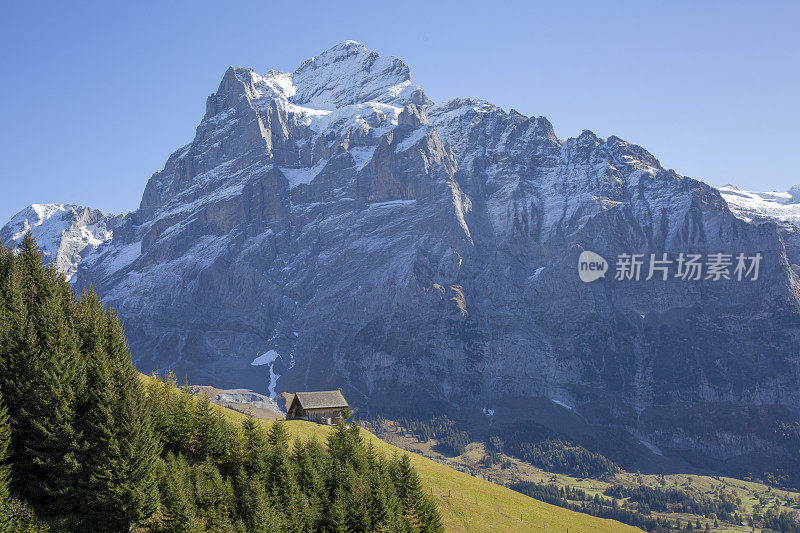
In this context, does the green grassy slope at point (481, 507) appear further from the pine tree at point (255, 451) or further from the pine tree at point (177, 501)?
the pine tree at point (177, 501)

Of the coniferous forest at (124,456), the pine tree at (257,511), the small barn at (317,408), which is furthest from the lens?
the small barn at (317,408)

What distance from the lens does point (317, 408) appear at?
110m

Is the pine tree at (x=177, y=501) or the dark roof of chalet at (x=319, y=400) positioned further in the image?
the dark roof of chalet at (x=319, y=400)

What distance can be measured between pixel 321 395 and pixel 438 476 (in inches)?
1238

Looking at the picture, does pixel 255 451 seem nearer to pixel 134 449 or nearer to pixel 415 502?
pixel 134 449

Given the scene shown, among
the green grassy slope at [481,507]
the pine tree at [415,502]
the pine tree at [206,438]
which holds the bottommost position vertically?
the green grassy slope at [481,507]

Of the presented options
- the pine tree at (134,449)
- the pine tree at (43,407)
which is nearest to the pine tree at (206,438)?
the pine tree at (134,449)

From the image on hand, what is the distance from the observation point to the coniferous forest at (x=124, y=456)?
50.8m

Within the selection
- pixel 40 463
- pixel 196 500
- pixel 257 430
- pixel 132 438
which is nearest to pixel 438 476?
pixel 257 430

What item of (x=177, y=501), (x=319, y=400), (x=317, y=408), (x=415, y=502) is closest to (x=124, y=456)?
(x=177, y=501)

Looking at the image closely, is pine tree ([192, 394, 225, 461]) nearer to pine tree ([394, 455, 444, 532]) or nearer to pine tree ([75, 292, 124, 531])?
pine tree ([75, 292, 124, 531])

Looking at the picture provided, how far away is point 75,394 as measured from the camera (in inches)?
2137

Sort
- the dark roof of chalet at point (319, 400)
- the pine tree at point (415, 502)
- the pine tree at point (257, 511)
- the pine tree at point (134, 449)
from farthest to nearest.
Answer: the dark roof of chalet at point (319, 400)
the pine tree at point (415, 502)
the pine tree at point (257, 511)
the pine tree at point (134, 449)

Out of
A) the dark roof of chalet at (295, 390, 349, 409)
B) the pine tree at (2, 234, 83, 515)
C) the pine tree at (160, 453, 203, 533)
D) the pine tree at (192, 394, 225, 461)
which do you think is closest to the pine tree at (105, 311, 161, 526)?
the pine tree at (160, 453, 203, 533)
